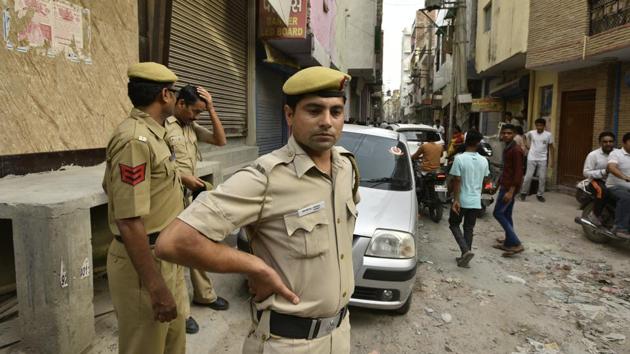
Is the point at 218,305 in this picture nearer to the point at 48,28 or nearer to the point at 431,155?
the point at 48,28

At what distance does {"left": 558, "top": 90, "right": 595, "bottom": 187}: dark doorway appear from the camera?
12.0 metres

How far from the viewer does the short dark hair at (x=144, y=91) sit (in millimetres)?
2275

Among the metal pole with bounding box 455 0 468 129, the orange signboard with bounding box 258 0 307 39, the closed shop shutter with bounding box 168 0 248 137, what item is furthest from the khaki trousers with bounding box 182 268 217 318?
the metal pole with bounding box 455 0 468 129

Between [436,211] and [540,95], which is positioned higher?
[540,95]

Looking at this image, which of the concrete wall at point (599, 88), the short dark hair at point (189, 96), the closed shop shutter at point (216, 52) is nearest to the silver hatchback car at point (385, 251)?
the short dark hair at point (189, 96)

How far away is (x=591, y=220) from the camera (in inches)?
267

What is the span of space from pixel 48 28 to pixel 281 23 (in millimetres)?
6447

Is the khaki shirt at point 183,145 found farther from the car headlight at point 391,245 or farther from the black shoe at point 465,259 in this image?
the black shoe at point 465,259

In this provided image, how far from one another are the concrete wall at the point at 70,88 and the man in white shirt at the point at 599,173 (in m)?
6.63

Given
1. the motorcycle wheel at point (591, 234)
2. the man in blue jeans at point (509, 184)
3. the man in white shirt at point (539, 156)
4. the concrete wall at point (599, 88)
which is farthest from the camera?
the concrete wall at point (599, 88)

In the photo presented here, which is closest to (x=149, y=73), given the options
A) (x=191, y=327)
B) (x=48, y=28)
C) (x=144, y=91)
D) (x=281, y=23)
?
(x=144, y=91)

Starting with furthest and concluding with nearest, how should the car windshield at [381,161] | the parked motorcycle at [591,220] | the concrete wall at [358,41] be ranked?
the concrete wall at [358,41]
the parked motorcycle at [591,220]
the car windshield at [381,161]

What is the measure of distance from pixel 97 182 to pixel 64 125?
1.00 metres

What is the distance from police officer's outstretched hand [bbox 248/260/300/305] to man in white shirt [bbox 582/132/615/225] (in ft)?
22.0
